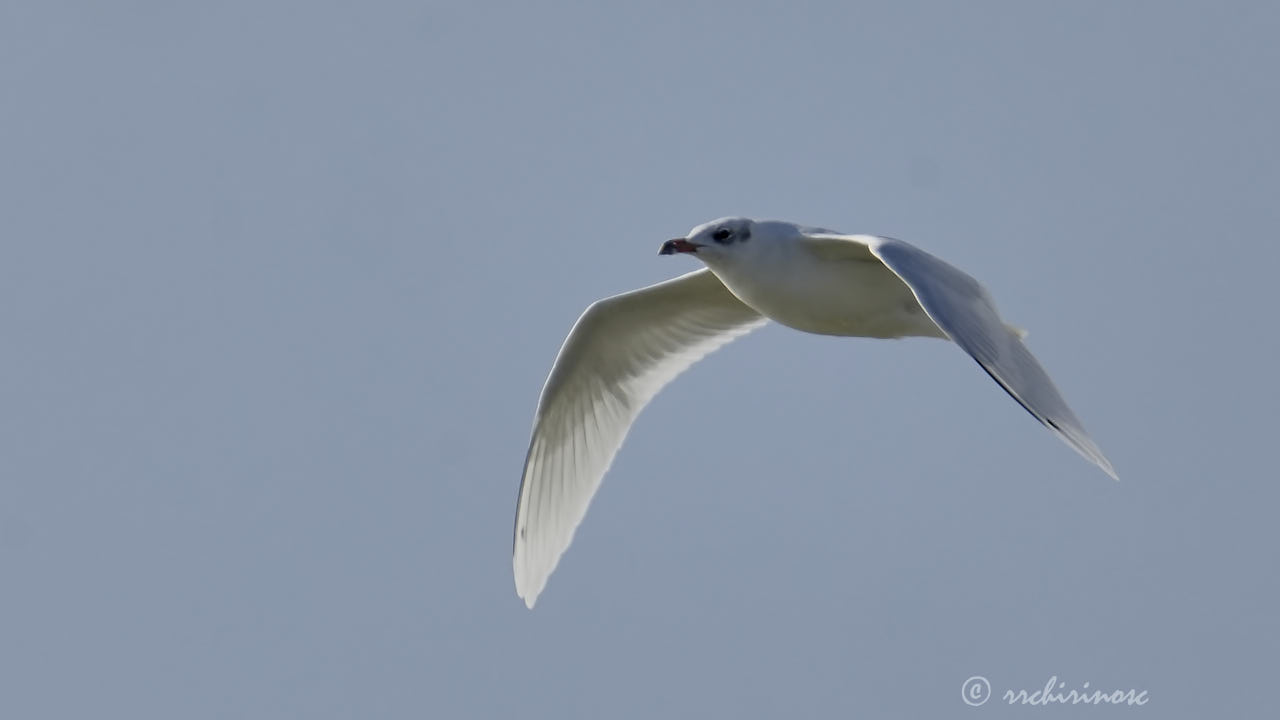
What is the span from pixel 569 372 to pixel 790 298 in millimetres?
2228

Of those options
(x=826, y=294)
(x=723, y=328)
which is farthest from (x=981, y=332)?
(x=723, y=328)

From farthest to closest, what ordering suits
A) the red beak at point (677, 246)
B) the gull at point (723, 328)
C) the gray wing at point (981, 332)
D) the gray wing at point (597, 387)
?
the gray wing at point (597, 387), the red beak at point (677, 246), the gull at point (723, 328), the gray wing at point (981, 332)

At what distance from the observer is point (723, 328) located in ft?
46.0

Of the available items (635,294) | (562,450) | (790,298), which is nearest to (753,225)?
(790,298)

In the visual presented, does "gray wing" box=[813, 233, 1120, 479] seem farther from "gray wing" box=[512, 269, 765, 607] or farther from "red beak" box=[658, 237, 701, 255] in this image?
"gray wing" box=[512, 269, 765, 607]

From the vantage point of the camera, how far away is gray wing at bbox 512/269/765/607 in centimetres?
1371

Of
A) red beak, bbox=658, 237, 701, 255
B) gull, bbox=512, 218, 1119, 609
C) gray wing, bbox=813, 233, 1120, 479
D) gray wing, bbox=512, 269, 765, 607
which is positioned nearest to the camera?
gray wing, bbox=813, 233, 1120, 479

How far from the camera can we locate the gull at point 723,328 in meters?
10.8

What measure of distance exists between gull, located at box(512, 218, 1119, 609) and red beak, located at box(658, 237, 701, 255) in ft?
0.03

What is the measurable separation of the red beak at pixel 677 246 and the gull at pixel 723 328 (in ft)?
0.03

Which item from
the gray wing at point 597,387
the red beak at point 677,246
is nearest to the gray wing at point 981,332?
the red beak at point 677,246

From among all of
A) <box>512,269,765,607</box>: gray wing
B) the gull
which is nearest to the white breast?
the gull

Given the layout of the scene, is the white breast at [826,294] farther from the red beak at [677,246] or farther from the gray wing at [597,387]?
the gray wing at [597,387]

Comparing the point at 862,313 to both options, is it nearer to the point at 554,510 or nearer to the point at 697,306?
the point at 697,306
